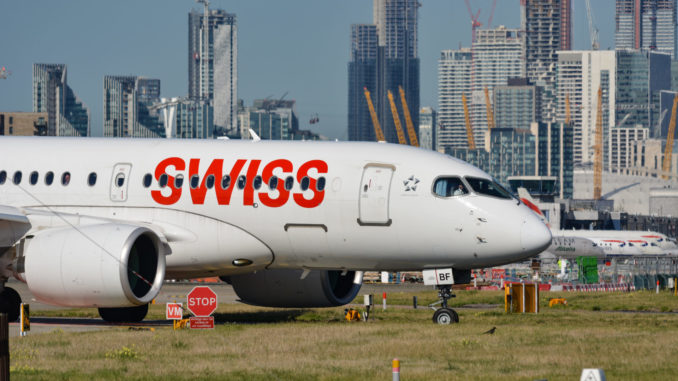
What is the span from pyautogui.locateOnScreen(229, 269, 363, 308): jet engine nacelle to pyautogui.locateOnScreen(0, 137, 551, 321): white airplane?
1.80 ft

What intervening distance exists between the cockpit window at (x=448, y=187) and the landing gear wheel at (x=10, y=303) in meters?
12.2

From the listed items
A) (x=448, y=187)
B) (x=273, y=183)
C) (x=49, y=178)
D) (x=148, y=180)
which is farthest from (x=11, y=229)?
(x=448, y=187)

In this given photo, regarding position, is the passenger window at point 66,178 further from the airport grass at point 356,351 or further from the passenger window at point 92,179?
the airport grass at point 356,351

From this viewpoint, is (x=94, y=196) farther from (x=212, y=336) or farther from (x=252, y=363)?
(x=252, y=363)

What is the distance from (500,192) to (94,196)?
10808 mm

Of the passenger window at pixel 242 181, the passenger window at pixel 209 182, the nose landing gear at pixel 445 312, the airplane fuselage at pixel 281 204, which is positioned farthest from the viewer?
the passenger window at pixel 209 182

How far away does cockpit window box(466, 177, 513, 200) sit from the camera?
32531 millimetres

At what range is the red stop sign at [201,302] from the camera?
31141 mm

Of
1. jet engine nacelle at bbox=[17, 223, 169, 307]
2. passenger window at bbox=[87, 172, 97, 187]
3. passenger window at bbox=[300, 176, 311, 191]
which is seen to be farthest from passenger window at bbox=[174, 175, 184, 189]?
passenger window at bbox=[300, 176, 311, 191]

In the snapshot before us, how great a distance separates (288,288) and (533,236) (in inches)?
301

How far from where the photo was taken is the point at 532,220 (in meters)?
32.2

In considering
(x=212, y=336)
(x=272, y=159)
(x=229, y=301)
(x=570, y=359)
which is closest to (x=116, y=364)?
(x=212, y=336)

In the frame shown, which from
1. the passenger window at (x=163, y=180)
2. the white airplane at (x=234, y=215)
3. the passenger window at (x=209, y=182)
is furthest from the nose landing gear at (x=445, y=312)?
the passenger window at (x=163, y=180)

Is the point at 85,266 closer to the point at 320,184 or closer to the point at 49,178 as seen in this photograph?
the point at 49,178
